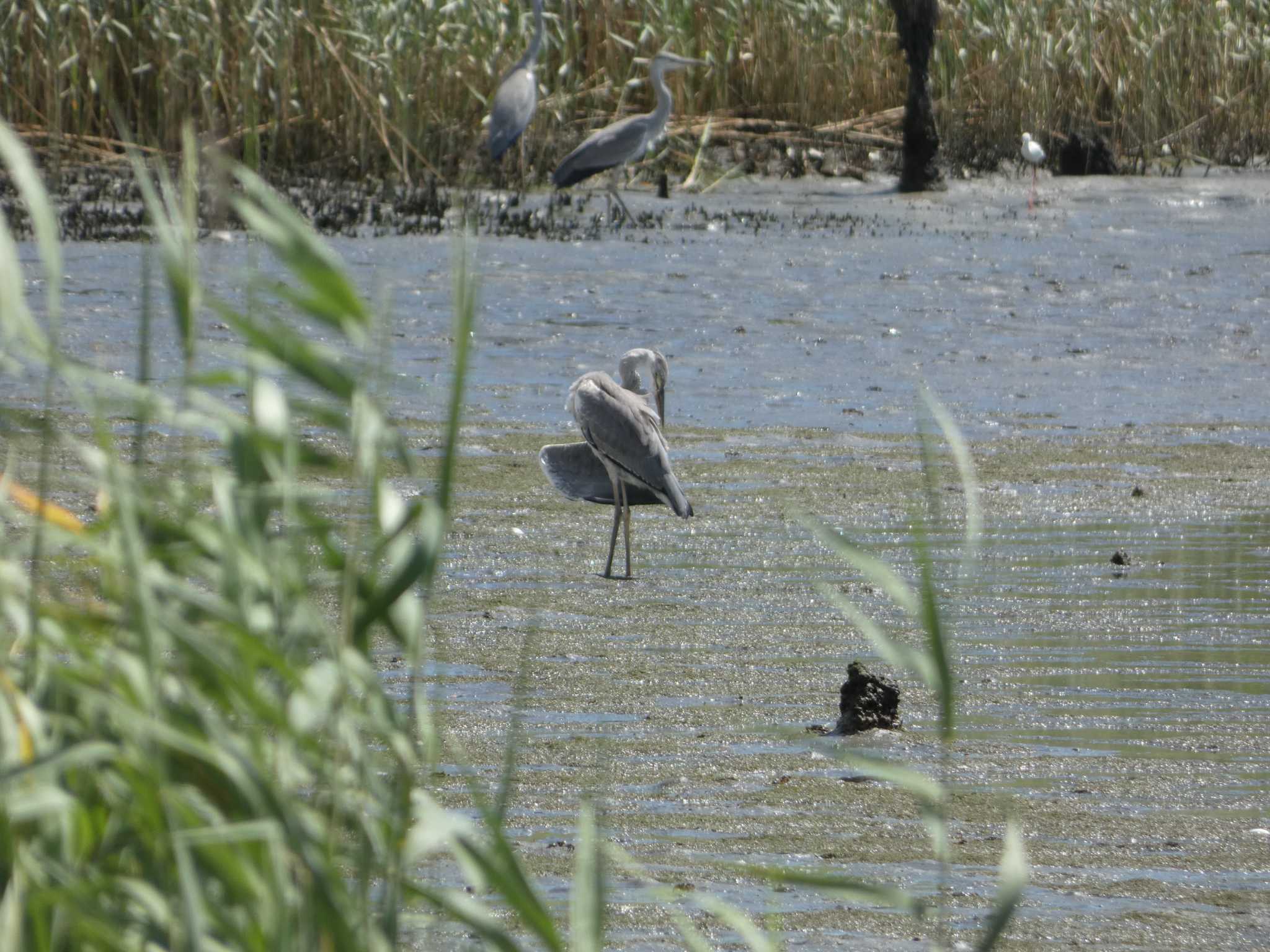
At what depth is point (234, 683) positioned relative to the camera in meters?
1.79

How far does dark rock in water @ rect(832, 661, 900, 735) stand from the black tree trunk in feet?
39.0

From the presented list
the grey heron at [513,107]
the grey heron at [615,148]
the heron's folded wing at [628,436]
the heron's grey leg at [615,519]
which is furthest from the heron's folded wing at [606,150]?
the heron's grey leg at [615,519]

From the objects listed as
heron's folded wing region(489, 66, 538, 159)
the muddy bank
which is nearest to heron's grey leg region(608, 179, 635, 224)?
the muddy bank

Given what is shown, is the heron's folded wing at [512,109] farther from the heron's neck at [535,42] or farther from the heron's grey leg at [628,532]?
the heron's grey leg at [628,532]

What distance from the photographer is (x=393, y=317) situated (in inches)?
410

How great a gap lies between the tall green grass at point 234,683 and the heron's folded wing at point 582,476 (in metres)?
4.59

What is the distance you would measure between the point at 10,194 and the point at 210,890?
42.7 feet

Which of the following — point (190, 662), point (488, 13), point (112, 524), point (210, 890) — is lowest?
point (210, 890)

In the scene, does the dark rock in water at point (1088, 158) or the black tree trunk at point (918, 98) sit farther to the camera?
the dark rock in water at point (1088, 158)

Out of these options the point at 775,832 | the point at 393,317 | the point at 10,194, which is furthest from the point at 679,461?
the point at 10,194

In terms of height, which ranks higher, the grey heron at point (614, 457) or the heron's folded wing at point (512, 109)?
the heron's folded wing at point (512, 109)

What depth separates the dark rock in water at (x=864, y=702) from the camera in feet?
13.8

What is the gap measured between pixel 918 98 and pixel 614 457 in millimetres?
10041

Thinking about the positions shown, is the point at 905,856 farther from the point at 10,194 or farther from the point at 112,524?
the point at 10,194
